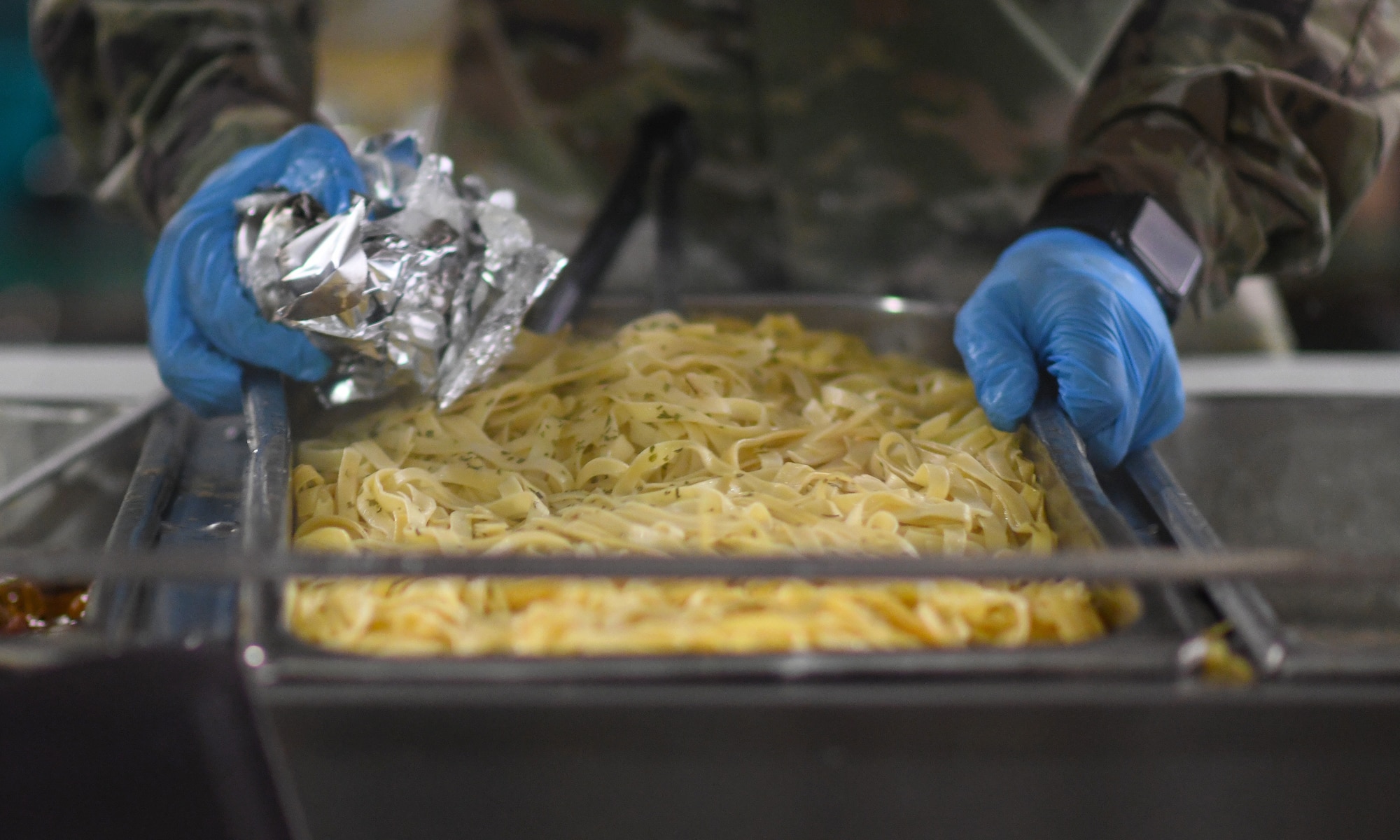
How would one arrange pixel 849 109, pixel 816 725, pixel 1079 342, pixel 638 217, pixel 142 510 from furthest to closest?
1. pixel 849 109
2. pixel 638 217
3. pixel 1079 342
4. pixel 142 510
5. pixel 816 725

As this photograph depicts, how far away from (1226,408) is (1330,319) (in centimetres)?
305

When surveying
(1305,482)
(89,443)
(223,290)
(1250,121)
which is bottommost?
(1305,482)

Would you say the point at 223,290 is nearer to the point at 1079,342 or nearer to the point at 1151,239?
the point at 1079,342

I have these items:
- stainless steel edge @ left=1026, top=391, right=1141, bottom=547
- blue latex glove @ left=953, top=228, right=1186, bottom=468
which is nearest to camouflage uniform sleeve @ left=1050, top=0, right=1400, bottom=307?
blue latex glove @ left=953, top=228, right=1186, bottom=468

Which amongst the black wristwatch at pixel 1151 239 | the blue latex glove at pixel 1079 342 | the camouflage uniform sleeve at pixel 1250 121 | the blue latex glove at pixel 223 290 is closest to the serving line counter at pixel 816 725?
the blue latex glove at pixel 1079 342

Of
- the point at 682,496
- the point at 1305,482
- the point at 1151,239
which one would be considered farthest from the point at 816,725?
the point at 1305,482

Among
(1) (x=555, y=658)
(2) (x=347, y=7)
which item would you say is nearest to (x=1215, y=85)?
(1) (x=555, y=658)

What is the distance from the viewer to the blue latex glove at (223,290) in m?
1.23

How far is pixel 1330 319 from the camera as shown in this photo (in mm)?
4066

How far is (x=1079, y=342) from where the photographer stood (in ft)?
3.82

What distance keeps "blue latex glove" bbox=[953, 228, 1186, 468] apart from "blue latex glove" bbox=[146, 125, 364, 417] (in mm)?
829

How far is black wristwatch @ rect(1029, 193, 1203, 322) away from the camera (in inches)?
50.7

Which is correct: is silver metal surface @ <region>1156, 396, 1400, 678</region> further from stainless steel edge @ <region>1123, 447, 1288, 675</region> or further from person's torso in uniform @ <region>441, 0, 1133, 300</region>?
person's torso in uniform @ <region>441, 0, 1133, 300</region>

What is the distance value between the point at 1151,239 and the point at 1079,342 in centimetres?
24
